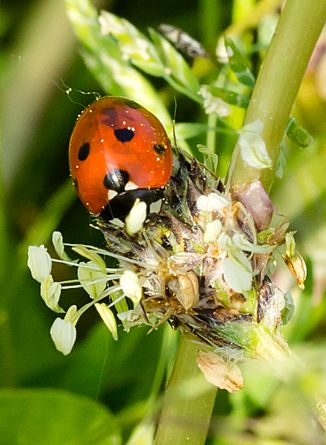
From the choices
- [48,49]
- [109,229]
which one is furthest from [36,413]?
[48,49]

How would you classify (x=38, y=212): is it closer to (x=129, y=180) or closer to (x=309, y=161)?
(x=309, y=161)

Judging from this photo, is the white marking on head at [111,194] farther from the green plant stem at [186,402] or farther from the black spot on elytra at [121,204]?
the green plant stem at [186,402]

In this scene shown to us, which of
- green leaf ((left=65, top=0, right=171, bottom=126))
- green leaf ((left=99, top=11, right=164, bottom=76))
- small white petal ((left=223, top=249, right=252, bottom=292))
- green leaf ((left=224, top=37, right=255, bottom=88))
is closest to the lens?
small white petal ((left=223, top=249, right=252, bottom=292))

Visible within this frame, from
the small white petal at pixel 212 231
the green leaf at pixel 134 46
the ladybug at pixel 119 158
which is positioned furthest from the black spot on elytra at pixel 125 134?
the green leaf at pixel 134 46

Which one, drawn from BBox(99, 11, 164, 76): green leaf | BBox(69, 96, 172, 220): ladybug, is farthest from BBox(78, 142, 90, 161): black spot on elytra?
BBox(99, 11, 164, 76): green leaf

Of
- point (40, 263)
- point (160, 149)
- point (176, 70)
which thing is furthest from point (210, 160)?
point (176, 70)

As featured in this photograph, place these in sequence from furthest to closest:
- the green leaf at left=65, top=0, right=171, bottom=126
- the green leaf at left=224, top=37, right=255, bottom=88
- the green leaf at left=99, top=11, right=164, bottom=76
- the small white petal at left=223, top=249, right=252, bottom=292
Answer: the green leaf at left=65, top=0, right=171, bottom=126
the green leaf at left=99, top=11, right=164, bottom=76
the green leaf at left=224, top=37, right=255, bottom=88
the small white petal at left=223, top=249, right=252, bottom=292

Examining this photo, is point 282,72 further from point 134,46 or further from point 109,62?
point 109,62

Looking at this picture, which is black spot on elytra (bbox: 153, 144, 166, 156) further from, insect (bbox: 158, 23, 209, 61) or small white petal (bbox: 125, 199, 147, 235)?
insect (bbox: 158, 23, 209, 61)
